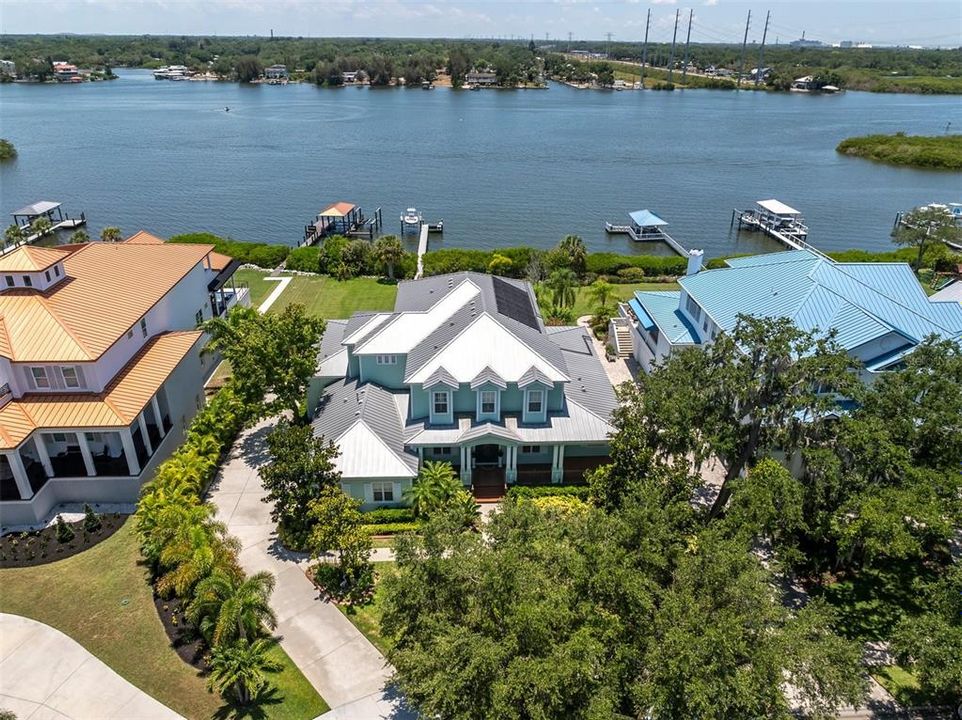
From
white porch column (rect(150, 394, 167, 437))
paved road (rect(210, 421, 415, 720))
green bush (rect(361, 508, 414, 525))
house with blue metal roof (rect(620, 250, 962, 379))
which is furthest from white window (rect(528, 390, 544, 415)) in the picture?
white porch column (rect(150, 394, 167, 437))

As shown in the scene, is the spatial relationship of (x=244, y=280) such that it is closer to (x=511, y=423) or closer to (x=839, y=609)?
(x=511, y=423)

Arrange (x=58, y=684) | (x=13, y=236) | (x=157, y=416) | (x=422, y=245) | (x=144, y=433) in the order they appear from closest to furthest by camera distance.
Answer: (x=58, y=684)
(x=144, y=433)
(x=157, y=416)
(x=13, y=236)
(x=422, y=245)

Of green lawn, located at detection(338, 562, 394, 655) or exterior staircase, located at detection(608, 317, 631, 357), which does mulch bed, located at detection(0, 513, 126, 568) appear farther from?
exterior staircase, located at detection(608, 317, 631, 357)

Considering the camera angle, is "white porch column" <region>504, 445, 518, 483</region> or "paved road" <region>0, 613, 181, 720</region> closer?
"paved road" <region>0, 613, 181, 720</region>

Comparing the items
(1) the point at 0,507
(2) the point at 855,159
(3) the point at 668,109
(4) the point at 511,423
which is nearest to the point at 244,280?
(1) the point at 0,507

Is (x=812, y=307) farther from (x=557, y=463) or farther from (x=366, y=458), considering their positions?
(x=366, y=458)

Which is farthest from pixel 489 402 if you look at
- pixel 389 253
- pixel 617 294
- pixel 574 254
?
pixel 574 254
